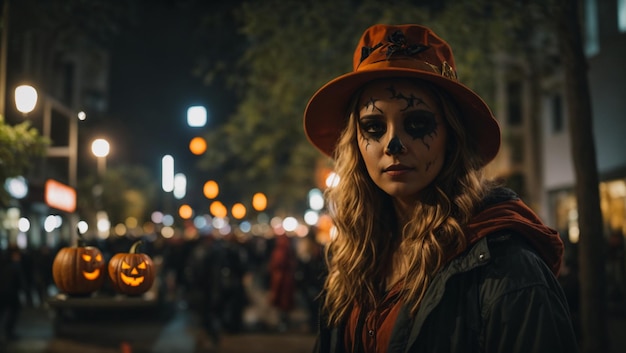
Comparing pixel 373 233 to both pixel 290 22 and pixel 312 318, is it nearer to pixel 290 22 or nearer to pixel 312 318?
pixel 290 22

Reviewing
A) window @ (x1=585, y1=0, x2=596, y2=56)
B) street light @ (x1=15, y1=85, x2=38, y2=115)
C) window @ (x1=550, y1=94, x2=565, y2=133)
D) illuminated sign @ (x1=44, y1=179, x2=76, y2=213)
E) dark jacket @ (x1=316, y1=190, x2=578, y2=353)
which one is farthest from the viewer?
window @ (x1=550, y1=94, x2=565, y2=133)

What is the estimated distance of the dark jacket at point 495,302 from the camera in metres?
2.00

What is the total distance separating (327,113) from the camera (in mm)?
2988

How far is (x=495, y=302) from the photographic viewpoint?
207cm

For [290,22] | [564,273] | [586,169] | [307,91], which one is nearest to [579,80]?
[586,169]

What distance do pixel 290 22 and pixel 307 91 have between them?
3375 mm

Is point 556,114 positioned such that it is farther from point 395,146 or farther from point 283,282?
A: point 395,146

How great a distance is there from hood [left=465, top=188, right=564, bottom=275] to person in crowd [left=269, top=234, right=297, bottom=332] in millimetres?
13658

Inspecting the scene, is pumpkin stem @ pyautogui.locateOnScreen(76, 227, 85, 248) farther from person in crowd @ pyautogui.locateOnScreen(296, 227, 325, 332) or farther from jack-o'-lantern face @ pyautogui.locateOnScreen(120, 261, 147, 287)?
person in crowd @ pyautogui.locateOnScreen(296, 227, 325, 332)

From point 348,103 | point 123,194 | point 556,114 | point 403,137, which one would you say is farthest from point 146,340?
point 123,194

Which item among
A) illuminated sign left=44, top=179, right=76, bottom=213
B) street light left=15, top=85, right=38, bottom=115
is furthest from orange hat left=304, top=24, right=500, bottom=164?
street light left=15, top=85, right=38, bottom=115

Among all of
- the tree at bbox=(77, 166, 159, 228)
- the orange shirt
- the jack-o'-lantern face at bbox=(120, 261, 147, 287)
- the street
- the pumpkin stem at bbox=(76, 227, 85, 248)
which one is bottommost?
the street

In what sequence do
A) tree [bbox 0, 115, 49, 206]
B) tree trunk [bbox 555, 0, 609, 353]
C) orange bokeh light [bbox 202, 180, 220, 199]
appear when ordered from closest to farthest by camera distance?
tree [bbox 0, 115, 49, 206] < tree trunk [bbox 555, 0, 609, 353] < orange bokeh light [bbox 202, 180, 220, 199]

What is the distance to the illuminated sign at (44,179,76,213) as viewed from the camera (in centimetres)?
457
